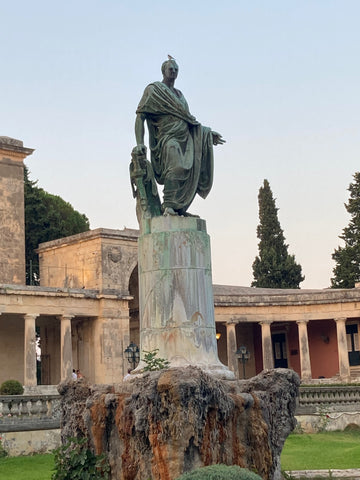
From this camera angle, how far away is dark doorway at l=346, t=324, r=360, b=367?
46625 mm

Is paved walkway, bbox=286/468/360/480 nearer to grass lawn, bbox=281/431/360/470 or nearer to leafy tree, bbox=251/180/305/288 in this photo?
grass lawn, bbox=281/431/360/470

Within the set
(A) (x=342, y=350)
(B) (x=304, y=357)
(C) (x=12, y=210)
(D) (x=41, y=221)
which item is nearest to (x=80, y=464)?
(B) (x=304, y=357)

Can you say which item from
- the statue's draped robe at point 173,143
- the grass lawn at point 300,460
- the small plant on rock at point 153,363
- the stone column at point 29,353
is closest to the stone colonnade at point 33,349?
the stone column at point 29,353

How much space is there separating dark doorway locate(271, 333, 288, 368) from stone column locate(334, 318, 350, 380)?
6.22 meters

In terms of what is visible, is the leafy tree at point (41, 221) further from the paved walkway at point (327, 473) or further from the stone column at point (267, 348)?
the paved walkway at point (327, 473)

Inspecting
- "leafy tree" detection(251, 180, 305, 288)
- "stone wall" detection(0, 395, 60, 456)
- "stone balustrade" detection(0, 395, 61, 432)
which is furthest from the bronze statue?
"leafy tree" detection(251, 180, 305, 288)

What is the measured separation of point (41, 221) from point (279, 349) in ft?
60.5

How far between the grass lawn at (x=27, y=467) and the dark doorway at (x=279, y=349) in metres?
32.9

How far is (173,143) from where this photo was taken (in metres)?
13.0

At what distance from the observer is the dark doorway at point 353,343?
4662 centimetres

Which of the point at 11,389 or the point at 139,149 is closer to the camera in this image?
the point at 139,149

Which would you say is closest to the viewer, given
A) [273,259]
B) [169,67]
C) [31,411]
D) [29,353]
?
[169,67]

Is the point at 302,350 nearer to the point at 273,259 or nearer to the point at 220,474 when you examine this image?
the point at 273,259

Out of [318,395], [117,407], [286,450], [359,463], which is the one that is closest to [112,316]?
[318,395]
